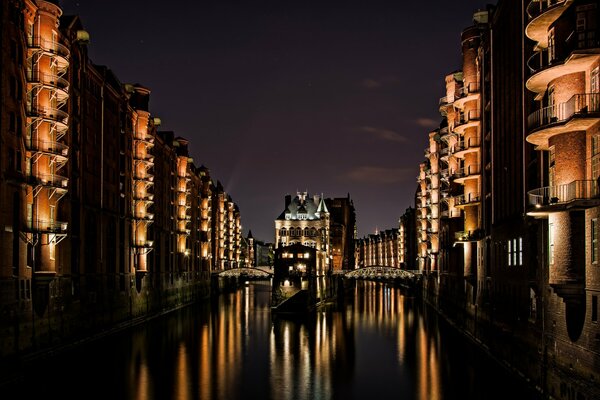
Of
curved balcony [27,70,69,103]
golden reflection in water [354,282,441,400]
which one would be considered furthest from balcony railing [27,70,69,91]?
golden reflection in water [354,282,441,400]

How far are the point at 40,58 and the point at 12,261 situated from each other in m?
13.2

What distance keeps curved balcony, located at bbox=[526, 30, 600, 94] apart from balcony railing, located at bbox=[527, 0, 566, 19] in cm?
140

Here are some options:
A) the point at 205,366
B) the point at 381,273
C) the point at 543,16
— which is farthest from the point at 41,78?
the point at 381,273

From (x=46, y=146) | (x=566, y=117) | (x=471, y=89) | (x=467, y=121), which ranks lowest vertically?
(x=566, y=117)

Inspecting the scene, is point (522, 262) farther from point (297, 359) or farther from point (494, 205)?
point (297, 359)

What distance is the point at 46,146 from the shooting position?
45469 mm

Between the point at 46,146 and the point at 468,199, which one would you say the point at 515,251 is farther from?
the point at 46,146

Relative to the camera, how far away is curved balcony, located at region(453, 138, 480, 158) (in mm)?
58312

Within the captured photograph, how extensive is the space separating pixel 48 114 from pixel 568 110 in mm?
31589

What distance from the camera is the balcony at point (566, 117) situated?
2559cm

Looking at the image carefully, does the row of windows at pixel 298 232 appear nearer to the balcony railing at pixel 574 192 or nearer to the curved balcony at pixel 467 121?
the curved balcony at pixel 467 121

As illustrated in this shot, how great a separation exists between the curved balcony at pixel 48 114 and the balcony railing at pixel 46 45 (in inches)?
140

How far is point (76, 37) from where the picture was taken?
53000 mm

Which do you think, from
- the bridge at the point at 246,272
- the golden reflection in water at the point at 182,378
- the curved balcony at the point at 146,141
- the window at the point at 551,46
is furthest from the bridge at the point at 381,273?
the window at the point at 551,46
